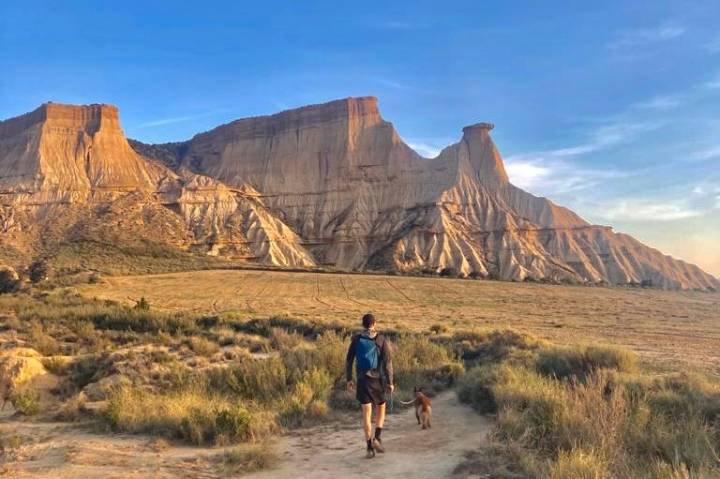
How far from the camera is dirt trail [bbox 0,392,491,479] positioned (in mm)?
6957

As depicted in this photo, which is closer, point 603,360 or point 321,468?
point 321,468

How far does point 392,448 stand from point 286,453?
4.62ft

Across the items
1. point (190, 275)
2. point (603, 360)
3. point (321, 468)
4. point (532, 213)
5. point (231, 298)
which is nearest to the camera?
point (321, 468)

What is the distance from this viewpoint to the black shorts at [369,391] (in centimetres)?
791

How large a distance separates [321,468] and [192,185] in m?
93.9

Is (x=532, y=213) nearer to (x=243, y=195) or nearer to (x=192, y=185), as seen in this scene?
(x=243, y=195)

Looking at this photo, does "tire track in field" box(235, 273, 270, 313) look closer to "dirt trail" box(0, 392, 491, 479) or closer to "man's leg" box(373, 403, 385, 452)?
"dirt trail" box(0, 392, 491, 479)

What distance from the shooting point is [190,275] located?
57406mm

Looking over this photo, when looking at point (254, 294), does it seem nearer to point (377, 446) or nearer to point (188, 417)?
point (188, 417)

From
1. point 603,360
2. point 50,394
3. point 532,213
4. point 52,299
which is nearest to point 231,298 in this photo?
point 52,299

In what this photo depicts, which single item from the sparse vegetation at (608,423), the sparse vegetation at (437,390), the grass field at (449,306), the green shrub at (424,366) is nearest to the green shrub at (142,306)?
the grass field at (449,306)

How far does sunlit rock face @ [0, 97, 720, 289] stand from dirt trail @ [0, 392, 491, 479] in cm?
6995

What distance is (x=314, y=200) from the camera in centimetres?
10494

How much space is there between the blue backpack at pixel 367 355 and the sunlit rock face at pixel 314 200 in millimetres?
70917
